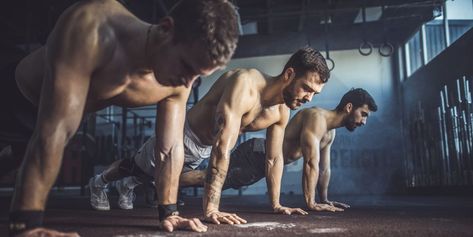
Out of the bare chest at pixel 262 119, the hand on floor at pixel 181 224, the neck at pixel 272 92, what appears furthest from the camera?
the bare chest at pixel 262 119

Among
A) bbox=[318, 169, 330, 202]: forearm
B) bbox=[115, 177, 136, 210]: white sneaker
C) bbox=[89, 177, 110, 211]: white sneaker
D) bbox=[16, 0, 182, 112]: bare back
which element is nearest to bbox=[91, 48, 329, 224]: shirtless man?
bbox=[89, 177, 110, 211]: white sneaker

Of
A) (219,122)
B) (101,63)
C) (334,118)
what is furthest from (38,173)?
(334,118)

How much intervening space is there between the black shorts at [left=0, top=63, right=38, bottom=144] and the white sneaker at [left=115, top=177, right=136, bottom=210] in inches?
54.7

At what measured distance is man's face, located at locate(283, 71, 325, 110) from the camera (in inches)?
111

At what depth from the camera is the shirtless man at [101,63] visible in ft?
4.44

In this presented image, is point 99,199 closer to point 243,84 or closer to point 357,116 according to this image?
point 243,84

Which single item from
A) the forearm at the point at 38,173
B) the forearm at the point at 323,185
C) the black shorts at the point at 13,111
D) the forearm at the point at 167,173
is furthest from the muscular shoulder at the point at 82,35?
the forearm at the point at 323,185

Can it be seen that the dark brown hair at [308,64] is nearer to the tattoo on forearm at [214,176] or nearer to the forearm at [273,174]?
the forearm at [273,174]

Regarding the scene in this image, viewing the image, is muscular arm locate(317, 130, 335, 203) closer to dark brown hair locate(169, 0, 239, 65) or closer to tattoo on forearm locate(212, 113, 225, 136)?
tattoo on forearm locate(212, 113, 225, 136)

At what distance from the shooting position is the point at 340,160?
8.33 metres

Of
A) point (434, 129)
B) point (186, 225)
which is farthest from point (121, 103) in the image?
point (434, 129)

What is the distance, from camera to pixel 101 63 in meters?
1.53

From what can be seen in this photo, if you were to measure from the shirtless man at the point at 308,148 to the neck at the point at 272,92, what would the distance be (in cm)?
82

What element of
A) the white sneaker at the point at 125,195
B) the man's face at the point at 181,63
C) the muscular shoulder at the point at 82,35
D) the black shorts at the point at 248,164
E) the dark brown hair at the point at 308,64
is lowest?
the white sneaker at the point at 125,195
